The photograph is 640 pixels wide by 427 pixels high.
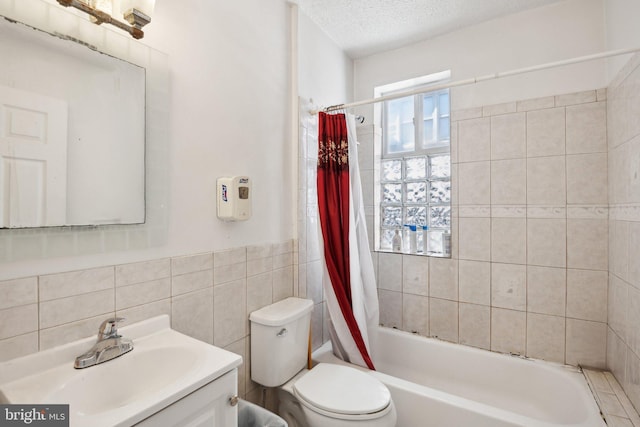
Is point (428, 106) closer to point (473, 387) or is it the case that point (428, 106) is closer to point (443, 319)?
point (443, 319)

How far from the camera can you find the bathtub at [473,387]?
4.80 feet

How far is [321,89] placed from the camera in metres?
2.22

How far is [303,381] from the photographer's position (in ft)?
5.06

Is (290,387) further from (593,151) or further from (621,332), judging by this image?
(593,151)

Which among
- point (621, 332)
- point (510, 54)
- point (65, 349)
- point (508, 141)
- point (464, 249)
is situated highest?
point (510, 54)

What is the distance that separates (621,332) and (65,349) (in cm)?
243

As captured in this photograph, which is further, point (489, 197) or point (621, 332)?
point (489, 197)

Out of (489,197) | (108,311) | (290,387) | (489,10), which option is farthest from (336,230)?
(489,10)

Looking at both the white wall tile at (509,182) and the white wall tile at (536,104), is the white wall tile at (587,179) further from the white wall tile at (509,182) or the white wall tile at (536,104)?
the white wall tile at (536,104)

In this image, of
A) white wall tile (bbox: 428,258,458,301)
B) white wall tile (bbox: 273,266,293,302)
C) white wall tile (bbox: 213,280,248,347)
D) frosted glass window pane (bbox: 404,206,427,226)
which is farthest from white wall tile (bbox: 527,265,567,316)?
white wall tile (bbox: 213,280,248,347)

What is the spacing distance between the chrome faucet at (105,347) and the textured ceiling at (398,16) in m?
2.00

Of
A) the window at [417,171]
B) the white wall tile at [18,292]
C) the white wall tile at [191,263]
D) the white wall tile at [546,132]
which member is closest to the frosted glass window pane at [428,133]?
the window at [417,171]

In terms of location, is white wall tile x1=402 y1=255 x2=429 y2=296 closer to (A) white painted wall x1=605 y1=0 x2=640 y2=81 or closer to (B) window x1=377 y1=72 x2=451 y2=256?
(B) window x1=377 y1=72 x2=451 y2=256

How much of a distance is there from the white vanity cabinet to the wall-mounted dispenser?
69cm
